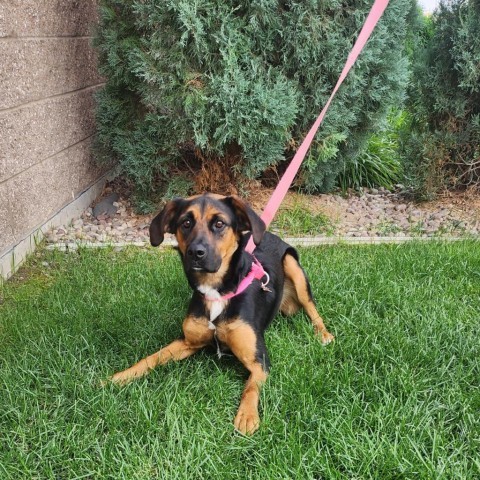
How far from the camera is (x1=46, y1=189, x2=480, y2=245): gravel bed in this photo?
5.62 metres

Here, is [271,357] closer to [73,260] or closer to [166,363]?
[166,363]

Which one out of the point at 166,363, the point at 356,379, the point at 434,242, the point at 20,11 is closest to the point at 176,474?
the point at 166,363

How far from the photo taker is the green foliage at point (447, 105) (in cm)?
578

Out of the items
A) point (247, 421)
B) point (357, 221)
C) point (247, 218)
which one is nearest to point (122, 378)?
point (247, 421)

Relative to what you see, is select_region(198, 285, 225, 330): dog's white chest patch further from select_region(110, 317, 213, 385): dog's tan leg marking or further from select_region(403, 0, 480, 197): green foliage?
select_region(403, 0, 480, 197): green foliage

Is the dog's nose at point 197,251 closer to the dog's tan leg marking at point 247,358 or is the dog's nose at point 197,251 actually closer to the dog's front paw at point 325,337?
the dog's tan leg marking at point 247,358

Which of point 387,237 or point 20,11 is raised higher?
point 20,11

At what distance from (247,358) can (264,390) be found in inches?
9.1

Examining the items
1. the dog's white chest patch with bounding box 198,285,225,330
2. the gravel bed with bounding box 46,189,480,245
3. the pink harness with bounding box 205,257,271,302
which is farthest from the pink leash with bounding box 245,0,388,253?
the gravel bed with bounding box 46,189,480,245

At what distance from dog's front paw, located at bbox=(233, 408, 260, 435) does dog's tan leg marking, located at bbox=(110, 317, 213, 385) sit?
22.9 inches

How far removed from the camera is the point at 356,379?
296 centimetres

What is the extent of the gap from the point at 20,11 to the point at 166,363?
355 cm

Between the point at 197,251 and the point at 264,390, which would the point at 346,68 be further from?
the point at 264,390

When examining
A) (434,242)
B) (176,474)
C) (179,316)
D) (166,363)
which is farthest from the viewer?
(434,242)
